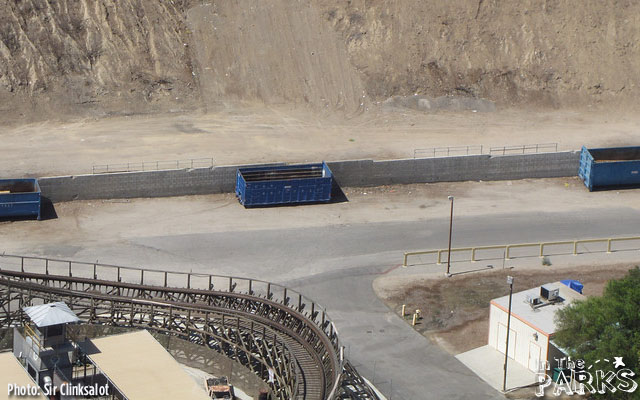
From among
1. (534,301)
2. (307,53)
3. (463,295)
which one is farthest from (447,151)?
(534,301)

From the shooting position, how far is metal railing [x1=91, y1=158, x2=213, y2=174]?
6569cm

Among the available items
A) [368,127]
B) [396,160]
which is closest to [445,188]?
[396,160]

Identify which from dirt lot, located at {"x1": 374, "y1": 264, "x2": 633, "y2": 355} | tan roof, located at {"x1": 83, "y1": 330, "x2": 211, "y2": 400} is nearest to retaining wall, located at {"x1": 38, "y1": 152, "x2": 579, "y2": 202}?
dirt lot, located at {"x1": 374, "y1": 264, "x2": 633, "y2": 355}

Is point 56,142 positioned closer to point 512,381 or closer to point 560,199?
point 560,199

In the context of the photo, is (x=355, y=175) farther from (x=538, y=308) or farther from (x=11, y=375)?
(x=11, y=375)

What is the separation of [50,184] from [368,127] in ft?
78.6

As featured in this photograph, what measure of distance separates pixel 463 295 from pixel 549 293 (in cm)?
619

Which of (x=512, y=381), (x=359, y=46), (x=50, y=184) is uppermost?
(x=359, y=46)

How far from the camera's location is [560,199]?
66.8 m

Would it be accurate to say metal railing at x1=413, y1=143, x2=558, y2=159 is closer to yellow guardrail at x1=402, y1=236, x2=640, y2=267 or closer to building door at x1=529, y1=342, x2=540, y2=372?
yellow guardrail at x1=402, y1=236, x2=640, y2=267

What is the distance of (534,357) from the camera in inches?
1789

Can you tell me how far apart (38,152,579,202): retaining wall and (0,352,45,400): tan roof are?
25.2 m

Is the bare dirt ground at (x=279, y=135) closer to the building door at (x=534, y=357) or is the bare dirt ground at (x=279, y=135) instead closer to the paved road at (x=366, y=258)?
the paved road at (x=366, y=258)

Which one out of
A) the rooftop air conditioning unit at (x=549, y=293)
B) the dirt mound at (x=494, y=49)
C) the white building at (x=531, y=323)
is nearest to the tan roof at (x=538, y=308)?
the white building at (x=531, y=323)
